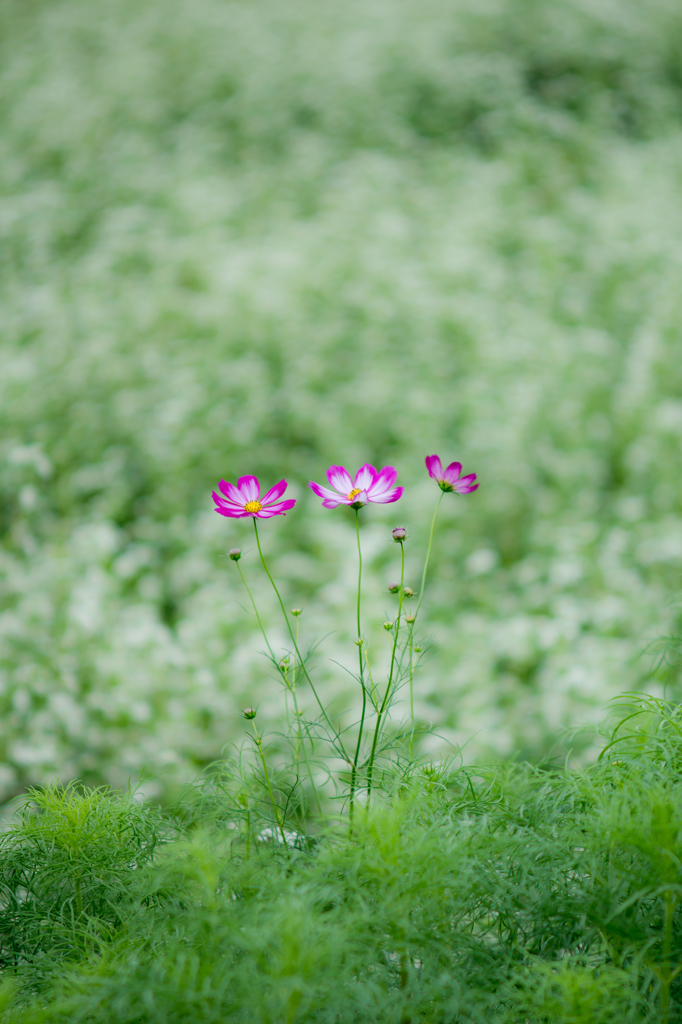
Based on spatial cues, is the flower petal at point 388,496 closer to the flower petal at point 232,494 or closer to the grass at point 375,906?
the flower petal at point 232,494

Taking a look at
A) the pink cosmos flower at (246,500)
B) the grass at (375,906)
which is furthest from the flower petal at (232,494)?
the grass at (375,906)

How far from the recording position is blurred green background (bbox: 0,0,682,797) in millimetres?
2455

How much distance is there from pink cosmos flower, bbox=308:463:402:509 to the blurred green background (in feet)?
1.60

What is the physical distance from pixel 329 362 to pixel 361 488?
2762 millimetres

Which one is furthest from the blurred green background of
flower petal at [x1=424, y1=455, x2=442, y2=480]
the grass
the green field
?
flower petal at [x1=424, y1=455, x2=442, y2=480]

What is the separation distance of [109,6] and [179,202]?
3.96 m

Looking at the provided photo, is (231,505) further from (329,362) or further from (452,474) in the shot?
(329,362)

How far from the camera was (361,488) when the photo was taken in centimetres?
102

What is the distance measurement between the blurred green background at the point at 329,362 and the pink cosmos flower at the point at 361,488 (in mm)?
487

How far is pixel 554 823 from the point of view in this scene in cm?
105

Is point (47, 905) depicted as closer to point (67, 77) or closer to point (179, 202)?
point (179, 202)

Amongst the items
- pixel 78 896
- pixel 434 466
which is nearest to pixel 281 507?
pixel 434 466

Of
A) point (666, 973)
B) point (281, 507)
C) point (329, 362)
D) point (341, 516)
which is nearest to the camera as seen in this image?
point (666, 973)

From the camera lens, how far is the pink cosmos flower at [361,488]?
973mm
